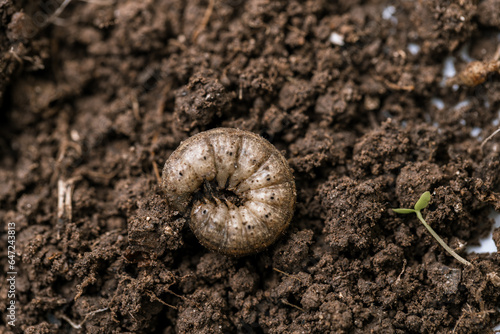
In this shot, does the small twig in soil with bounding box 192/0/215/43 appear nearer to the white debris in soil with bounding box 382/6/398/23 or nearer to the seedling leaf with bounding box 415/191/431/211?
the white debris in soil with bounding box 382/6/398/23

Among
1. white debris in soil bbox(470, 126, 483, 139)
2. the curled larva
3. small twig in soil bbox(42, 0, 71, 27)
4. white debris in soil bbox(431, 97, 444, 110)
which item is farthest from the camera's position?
small twig in soil bbox(42, 0, 71, 27)

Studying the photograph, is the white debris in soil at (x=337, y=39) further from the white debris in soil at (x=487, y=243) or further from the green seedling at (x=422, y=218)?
the white debris in soil at (x=487, y=243)

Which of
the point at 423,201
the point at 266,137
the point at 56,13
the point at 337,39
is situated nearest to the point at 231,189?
the point at 266,137

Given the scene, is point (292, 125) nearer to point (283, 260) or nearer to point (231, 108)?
point (231, 108)

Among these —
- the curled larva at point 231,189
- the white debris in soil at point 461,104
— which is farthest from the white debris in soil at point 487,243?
the curled larva at point 231,189

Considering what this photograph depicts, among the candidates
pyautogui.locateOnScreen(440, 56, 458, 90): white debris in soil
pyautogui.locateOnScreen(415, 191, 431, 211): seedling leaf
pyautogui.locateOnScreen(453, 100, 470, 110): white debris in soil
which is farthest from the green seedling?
pyautogui.locateOnScreen(440, 56, 458, 90): white debris in soil

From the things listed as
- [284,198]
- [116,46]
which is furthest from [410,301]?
[116,46]
